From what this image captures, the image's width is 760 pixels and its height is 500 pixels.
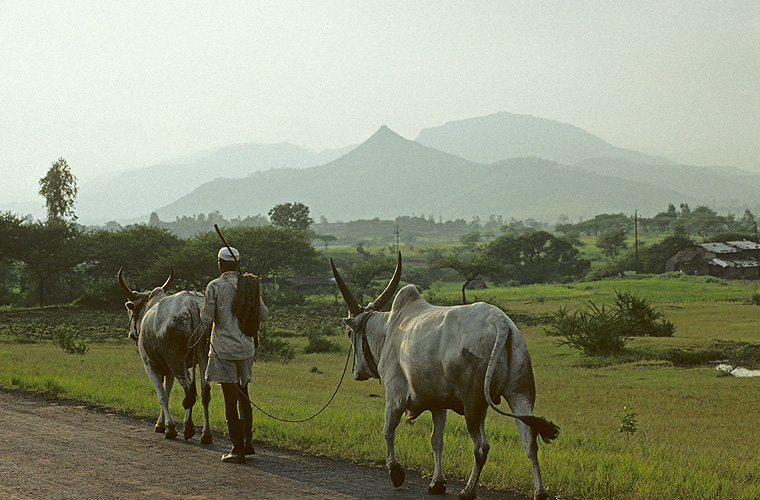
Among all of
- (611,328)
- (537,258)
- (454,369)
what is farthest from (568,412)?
(537,258)

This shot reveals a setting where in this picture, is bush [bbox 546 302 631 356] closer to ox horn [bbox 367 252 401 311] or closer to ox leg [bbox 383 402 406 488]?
ox horn [bbox 367 252 401 311]

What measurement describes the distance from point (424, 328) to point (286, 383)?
503 inches

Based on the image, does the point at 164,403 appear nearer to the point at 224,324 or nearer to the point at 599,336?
the point at 224,324

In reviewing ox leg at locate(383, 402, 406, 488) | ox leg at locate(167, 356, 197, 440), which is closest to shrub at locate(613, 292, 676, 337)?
ox leg at locate(167, 356, 197, 440)

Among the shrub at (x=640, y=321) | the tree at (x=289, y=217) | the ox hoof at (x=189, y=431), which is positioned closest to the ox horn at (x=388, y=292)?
the ox hoof at (x=189, y=431)

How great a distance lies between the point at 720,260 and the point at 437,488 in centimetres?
8981

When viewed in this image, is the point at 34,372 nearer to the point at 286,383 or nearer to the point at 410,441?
the point at 286,383

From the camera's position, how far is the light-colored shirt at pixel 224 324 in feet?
32.1

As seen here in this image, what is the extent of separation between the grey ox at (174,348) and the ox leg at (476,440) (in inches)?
Result: 183

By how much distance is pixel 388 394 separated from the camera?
8.45 metres

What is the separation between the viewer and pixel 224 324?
32.3ft

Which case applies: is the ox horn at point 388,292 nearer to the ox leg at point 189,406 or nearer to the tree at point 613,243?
the ox leg at point 189,406

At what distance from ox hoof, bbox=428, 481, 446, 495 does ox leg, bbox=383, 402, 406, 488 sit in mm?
328

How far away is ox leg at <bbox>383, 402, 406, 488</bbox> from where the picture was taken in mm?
8031
